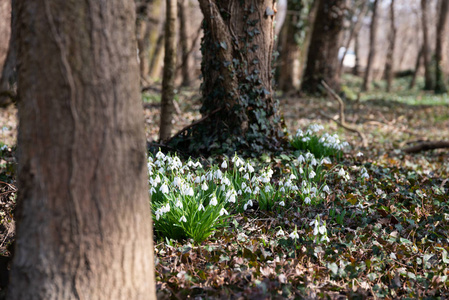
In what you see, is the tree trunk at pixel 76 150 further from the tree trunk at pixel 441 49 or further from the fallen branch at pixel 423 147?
the tree trunk at pixel 441 49

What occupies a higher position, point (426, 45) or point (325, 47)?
point (426, 45)

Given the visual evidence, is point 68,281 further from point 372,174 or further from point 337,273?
point 372,174

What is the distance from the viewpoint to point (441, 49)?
17.5m

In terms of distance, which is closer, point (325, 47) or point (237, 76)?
point (237, 76)

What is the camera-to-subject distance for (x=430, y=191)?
4.18 metres

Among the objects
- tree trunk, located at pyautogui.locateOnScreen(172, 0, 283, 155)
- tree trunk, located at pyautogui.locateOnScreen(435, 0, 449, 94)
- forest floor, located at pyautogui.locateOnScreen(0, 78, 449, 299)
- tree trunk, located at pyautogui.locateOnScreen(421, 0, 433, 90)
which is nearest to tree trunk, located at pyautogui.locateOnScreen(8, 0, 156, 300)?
forest floor, located at pyautogui.locateOnScreen(0, 78, 449, 299)

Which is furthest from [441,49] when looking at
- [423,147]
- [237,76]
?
[237,76]

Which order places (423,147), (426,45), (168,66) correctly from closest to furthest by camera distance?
(168,66), (423,147), (426,45)

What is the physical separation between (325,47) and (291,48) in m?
1.49

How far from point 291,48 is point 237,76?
9.59 m

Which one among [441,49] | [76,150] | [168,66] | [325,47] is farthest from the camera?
[441,49]

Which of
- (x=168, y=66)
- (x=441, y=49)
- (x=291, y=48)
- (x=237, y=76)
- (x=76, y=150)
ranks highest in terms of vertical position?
(x=441, y=49)

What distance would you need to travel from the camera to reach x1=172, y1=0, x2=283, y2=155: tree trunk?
187 inches

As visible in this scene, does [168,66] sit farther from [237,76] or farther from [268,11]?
[268,11]
